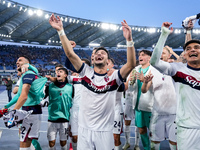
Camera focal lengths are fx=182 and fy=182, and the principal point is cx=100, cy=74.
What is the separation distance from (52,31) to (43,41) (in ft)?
14.1

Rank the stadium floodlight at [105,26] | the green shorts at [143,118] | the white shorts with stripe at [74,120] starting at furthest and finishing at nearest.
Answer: the stadium floodlight at [105,26]
the white shorts with stripe at [74,120]
the green shorts at [143,118]

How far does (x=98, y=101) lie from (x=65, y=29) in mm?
30215

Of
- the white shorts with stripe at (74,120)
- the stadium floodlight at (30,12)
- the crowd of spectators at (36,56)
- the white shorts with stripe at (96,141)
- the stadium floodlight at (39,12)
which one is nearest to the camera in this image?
the white shorts with stripe at (96,141)

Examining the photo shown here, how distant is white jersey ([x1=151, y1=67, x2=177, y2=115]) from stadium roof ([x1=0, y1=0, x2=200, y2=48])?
23.4m

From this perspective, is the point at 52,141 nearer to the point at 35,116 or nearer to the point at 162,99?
the point at 35,116

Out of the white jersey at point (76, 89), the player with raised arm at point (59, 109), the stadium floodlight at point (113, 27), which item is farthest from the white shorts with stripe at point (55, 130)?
the stadium floodlight at point (113, 27)

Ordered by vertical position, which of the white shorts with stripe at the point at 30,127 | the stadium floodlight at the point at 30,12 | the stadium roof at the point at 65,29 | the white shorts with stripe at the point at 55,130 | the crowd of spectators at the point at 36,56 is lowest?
the white shorts with stripe at the point at 55,130

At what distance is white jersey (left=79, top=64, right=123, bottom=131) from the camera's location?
8.71ft

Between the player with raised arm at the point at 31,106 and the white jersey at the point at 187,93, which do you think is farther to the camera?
the player with raised arm at the point at 31,106

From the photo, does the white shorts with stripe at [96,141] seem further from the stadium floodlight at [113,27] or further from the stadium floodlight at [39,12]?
the stadium floodlight at [113,27]

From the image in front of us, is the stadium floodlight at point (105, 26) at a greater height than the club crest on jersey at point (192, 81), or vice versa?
the stadium floodlight at point (105, 26)

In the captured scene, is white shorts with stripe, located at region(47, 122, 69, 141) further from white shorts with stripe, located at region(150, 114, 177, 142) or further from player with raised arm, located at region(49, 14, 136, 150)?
white shorts with stripe, located at region(150, 114, 177, 142)

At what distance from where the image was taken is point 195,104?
2.38m

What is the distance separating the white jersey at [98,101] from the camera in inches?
105
